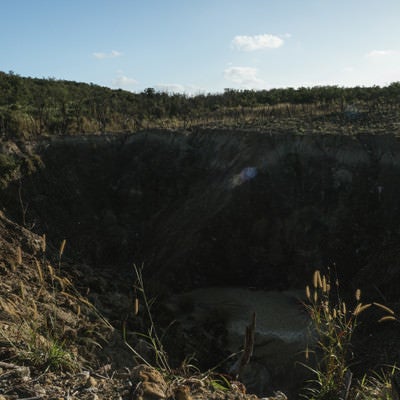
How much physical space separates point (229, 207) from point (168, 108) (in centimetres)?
2374

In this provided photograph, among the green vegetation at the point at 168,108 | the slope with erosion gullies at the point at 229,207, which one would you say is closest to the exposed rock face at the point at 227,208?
the slope with erosion gullies at the point at 229,207

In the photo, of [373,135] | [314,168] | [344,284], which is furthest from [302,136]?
[344,284]

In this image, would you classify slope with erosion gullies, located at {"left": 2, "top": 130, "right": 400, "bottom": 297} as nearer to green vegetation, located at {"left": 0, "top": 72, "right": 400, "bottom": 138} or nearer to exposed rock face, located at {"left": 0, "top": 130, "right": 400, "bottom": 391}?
exposed rock face, located at {"left": 0, "top": 130, "right": 400, "bottom": 391}

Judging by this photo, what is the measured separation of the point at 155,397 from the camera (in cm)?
329

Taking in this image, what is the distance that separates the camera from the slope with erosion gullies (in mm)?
18172

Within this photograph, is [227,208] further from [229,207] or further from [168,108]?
[168,108]

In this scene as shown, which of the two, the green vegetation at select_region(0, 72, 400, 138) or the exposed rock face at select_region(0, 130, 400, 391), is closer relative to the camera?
the exposed rock face at select_region(0, 130, 400, 391)

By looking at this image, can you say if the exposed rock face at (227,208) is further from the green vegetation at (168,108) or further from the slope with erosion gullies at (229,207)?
the green vegetation at (168,108)

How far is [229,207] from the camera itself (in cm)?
1967

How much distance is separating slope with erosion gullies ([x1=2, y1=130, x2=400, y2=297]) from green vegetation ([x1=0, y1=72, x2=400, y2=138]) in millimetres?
3065

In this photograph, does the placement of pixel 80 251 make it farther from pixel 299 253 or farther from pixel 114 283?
pixel 299 253

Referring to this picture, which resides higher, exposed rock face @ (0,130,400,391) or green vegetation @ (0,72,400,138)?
green vegetation @ (0,72,400,138)

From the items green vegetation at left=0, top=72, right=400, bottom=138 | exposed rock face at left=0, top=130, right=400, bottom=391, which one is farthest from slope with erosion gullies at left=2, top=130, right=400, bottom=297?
green vegetation at left=0, top=72, right=400, bottom=138

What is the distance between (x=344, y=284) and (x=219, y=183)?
790cm
